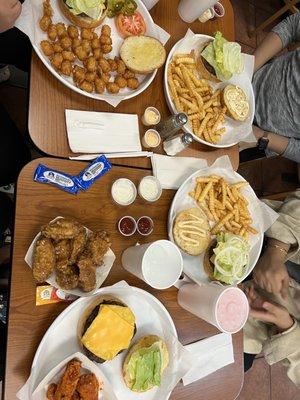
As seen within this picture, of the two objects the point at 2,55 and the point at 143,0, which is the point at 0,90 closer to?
the point at 2,55

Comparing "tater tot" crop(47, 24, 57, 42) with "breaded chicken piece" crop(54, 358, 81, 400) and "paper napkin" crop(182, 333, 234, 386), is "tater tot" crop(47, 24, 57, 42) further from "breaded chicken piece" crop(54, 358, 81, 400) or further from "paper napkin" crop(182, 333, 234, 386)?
"paper napkin" crop(182, 333, 234, 386)

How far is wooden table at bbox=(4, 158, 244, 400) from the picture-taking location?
4.04 ft

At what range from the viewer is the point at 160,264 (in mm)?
1305

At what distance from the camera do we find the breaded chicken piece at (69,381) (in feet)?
3.83

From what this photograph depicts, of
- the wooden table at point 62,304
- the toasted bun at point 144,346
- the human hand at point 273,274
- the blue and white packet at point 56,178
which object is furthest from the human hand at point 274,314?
the blue and white packet at point 56,178

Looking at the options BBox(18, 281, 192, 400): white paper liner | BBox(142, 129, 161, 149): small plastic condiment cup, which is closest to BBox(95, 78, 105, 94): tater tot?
BBox(142, 129, 161, 149): small plastic condiment cup

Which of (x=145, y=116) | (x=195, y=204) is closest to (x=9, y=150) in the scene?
(x=145, y=116)

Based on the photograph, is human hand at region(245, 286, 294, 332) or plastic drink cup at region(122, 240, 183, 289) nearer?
plastic drink cup at region(122, 240, 183, 289)

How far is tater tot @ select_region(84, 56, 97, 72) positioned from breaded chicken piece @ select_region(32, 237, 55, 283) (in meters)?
0.68

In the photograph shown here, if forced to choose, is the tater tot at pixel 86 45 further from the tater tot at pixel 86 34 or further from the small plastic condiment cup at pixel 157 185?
the small plastic condiment cup at pixel 157 185

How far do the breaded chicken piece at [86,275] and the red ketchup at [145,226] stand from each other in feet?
0.92

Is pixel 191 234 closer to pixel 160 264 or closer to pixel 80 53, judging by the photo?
pixel 160 264

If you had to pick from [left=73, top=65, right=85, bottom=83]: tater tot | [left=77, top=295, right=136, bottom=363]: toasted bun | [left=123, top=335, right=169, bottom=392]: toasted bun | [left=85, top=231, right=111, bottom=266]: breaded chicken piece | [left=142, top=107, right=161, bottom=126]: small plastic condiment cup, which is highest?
[left=73, top=65, right=85, bottom=83]: tater tot

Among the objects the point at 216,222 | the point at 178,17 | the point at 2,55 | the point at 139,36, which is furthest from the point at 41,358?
the point at 178,17
